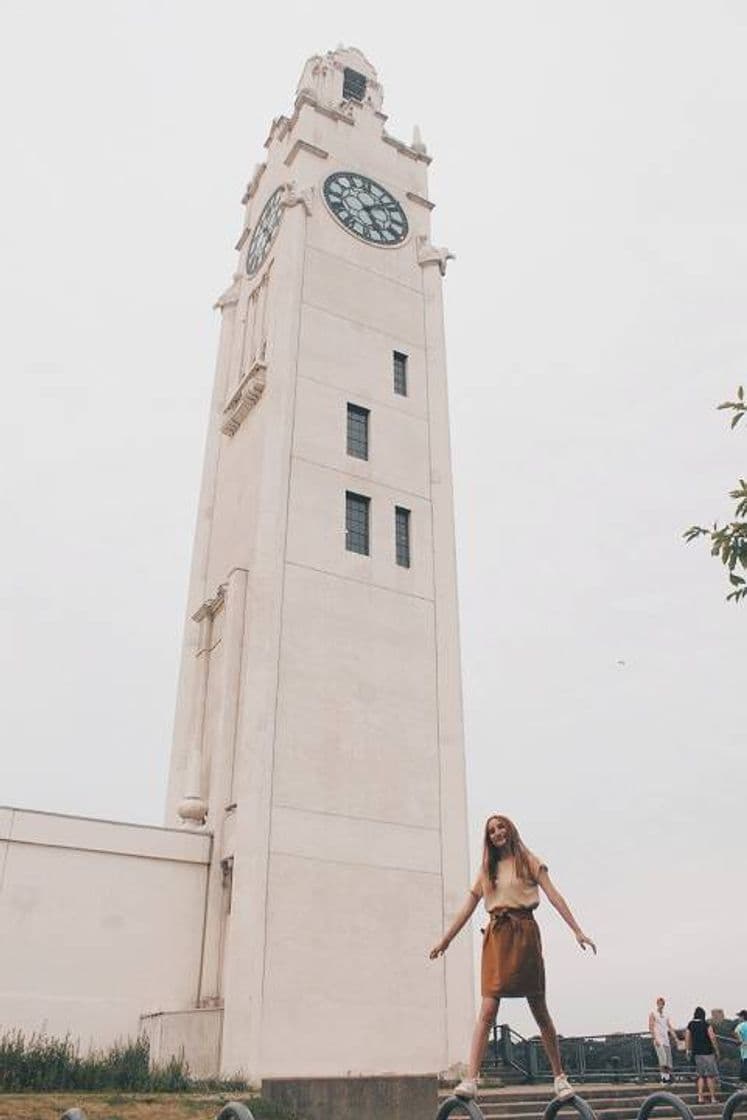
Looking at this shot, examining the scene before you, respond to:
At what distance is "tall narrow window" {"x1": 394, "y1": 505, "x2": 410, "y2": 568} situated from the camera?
96.9 feet

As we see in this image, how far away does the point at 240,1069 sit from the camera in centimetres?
2094

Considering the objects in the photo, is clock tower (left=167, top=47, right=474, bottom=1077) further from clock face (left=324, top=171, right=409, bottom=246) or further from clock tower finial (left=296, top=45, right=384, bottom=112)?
clock tower finial (left=296, top=45, right=384, bottom=112)

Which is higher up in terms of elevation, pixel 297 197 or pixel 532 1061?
pixel 297 197

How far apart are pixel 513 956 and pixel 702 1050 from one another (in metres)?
14.0

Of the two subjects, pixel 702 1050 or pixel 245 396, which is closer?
pixel 702 1050

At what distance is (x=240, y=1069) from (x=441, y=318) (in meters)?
25.1

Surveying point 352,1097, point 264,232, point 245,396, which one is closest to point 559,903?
point 352,1097

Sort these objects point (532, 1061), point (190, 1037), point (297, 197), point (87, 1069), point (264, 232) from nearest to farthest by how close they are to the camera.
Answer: point (87, 1069)
point (190, 1037)
point (532, 1061)
point (297, 197)
point (264, 232)

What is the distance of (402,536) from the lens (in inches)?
1182

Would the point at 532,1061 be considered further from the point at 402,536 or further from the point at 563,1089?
the point at 563,1089

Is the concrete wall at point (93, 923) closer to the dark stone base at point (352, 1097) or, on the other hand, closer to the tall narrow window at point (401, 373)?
the dark stone base at point (352, 1097)

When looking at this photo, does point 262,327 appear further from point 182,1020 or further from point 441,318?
point 182,1020

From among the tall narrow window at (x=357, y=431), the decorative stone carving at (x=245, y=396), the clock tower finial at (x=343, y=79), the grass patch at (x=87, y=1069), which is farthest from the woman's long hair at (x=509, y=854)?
the clock tower finial at (x=343, y=79)

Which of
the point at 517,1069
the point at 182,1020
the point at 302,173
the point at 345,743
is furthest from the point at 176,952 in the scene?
the point at 302,173
